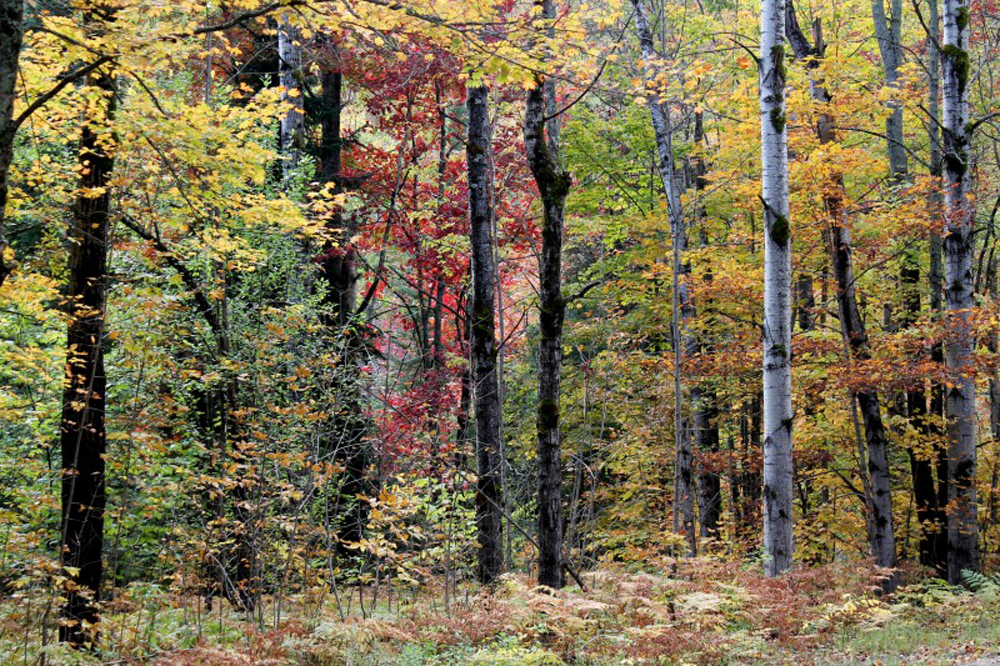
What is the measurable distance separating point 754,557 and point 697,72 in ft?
25.2

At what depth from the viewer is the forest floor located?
5.71 metres

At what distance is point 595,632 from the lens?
21.5 ft

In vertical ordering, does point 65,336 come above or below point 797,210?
below

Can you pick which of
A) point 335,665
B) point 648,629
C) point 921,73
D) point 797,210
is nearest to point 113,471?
point 335,665

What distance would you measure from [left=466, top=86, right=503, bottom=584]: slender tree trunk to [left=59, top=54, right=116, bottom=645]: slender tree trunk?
3930 millimetres

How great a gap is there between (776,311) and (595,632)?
3.85m

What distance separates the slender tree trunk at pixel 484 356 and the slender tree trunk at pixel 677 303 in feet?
8.46

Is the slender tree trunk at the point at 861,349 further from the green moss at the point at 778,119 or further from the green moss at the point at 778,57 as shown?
the green moss at the point at 778,57

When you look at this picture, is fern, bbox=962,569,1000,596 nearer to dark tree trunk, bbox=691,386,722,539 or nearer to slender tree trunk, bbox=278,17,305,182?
dark tree trunk, bbox=691,386,722,539

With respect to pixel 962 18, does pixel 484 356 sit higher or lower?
lower

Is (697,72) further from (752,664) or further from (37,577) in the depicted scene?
(37,577)

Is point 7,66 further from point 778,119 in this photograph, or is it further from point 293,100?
point 293,100

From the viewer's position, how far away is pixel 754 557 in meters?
12.1

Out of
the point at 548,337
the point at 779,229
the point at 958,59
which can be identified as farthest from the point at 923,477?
the point at 548,337
